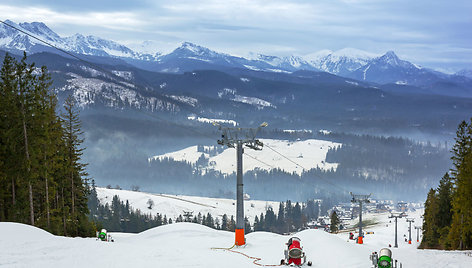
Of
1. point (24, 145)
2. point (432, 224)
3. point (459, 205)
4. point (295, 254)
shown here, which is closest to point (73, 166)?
point (24, 145)

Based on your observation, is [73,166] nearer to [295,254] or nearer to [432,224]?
[295,254]

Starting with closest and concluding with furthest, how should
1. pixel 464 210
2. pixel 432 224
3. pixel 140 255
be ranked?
pixel 140 255 < pixel 464 210 < pixel 432 224

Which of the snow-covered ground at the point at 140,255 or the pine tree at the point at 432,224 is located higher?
the snow-covered ground at the point at 140,255

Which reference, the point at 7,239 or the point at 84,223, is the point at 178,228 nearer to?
the point at 84,223

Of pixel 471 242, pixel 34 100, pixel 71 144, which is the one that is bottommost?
pixel 471 242

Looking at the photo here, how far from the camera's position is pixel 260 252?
140 ft

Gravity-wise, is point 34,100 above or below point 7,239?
above

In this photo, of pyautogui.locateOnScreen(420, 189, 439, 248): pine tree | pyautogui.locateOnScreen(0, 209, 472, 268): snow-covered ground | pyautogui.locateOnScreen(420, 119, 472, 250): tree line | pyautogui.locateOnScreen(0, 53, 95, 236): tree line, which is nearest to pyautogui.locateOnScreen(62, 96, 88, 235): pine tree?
pyautogui.locateOnScreen(0, 53, 95, 236): tree line

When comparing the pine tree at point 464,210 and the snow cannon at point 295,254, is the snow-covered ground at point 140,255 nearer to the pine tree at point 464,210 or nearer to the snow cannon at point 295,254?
the snow cannon at point 295,254

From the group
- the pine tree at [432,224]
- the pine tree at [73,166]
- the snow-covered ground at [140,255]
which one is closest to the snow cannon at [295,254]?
the snow-covered ground at [140,255]

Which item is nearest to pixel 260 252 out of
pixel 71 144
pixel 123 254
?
pixel 123 254

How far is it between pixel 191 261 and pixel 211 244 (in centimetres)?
1670

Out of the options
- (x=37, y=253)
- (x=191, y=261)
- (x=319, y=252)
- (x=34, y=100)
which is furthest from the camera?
(x=34, y=100)

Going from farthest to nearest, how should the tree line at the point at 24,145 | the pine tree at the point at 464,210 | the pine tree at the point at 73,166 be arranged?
the pine tree at the point at 73,166 < the pine tree at the point at 464,210 < the tree line at the point at 24,145
